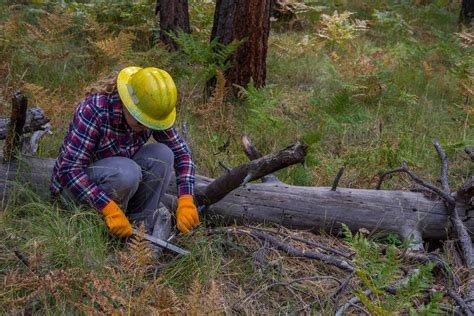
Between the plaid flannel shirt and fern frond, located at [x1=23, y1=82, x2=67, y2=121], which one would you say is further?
fern frond, located at [x1=23, y1=82, x2=67, y2=121]

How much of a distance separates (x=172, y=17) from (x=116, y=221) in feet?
13.8

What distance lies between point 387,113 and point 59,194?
3638mm

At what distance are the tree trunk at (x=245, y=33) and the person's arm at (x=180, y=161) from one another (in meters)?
2.31

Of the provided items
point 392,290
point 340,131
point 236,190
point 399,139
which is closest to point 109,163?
point 236,190

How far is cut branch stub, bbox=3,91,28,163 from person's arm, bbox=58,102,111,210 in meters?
0.34

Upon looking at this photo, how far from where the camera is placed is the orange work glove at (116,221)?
3.43 m

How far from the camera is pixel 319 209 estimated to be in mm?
3975

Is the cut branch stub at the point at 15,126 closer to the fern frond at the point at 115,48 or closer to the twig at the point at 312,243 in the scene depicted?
the twig at the point at 312,243

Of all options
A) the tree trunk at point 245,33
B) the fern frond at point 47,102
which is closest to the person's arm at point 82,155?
the fern frond at point 47,102

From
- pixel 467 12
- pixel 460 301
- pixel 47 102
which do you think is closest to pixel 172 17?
pixel 47 102

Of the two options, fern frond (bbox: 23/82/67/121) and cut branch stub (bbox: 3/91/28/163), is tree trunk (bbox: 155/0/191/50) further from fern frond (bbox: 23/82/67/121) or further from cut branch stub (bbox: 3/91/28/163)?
cut branch stub (bbox: 3/91/28/163)

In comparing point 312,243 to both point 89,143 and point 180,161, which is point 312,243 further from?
point 89,143

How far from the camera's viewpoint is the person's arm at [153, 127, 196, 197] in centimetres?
380

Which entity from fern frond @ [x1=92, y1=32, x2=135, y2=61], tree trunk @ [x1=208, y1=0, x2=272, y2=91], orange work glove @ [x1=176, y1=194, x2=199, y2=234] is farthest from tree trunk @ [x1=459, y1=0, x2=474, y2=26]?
orange work glove @ [x1=176, y1=194, x2=199, y2=234]
